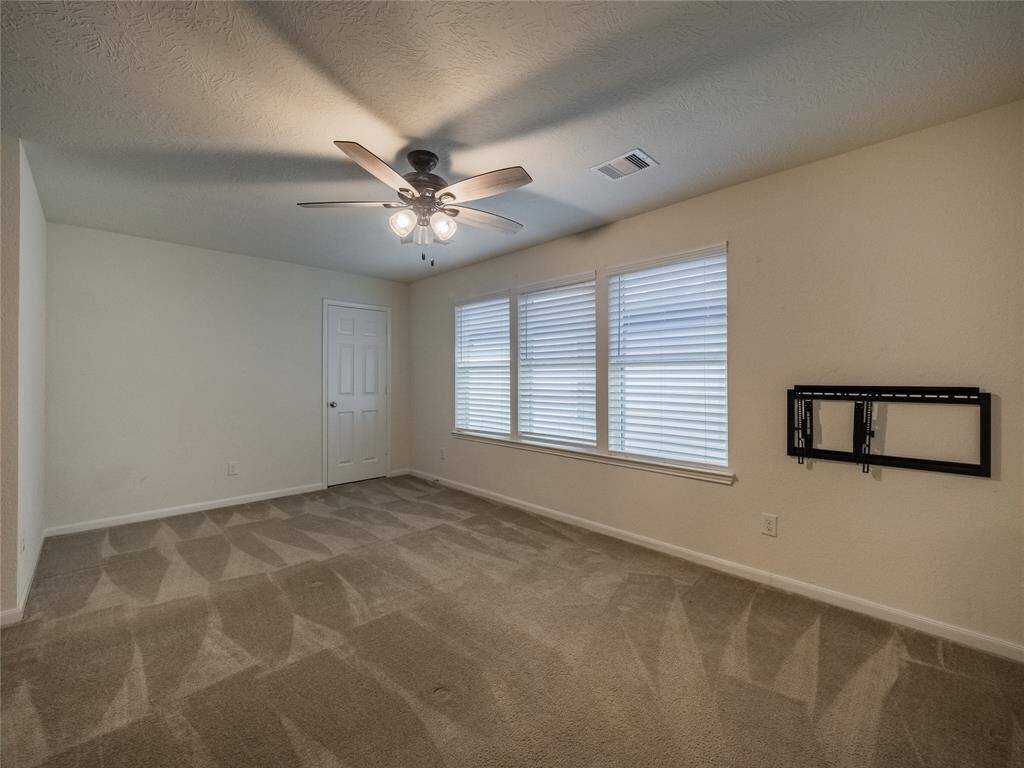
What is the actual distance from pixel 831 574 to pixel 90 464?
5.50m

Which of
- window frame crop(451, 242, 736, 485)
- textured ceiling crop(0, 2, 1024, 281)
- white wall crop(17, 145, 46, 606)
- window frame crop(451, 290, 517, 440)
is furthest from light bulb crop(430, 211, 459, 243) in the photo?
white wall crop(17, 145, 46, 606)

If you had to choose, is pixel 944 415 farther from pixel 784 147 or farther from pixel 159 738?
pixel 159 738

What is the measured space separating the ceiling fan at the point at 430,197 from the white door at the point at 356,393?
2860 mm

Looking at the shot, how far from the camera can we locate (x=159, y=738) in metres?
1.50

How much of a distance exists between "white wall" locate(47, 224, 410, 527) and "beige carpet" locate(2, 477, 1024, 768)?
925 mm

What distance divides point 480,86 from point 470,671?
254cm

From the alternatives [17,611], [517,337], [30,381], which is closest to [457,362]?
[517,337]

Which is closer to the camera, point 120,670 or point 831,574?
point 120,670

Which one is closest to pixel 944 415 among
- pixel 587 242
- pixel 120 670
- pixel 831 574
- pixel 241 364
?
pixel 831 574

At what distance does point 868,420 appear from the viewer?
7.45ft

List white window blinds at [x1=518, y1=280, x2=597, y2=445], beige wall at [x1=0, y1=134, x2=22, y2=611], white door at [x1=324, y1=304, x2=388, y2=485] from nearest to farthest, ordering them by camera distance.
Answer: beige wall at [x1=0, y1=134, x2=22, y2=611]
white window blinds at [x1=518, y1=280, x2=597, y2=445]
white door at [x1=324, y1=304, x2=388, y2=485]

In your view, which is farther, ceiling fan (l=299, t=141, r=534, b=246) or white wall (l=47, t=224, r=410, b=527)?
white wall (l=47, t=224, r=410, b=527)

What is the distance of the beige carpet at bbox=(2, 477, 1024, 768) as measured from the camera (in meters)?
1.47

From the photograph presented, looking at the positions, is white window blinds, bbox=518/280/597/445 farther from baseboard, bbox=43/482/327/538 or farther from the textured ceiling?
baseboard, bbox=43/482/327/538
